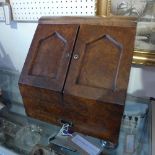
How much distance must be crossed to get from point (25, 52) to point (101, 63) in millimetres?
708

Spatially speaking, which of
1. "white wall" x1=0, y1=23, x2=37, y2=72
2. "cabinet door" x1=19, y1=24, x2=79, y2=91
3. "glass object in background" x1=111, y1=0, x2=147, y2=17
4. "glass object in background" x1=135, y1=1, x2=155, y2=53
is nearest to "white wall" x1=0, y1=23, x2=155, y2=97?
"white wall" x1=0, y1=23, x2=37, y2=72

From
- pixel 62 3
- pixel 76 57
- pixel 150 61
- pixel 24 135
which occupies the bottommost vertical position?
pixel 24 135

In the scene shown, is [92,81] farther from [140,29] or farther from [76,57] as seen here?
[140,29]

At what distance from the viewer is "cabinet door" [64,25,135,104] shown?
65 centimetres

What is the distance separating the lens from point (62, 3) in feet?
3.35

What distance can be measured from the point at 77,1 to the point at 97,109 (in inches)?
21.5

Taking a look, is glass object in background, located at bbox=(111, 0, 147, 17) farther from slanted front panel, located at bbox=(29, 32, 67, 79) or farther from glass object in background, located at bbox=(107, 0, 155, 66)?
slanted front panel, located at bbox=(29, 32, 67, 79)

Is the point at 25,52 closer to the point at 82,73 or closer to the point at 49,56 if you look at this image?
the point at 49,56

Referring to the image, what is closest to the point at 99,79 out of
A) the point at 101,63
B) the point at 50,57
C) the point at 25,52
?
the point at 101,63

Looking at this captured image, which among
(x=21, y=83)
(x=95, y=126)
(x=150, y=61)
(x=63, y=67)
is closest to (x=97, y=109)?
(x=95, y=126)

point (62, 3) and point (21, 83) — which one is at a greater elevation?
point (62, 3)

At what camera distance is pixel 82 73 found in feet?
2.29

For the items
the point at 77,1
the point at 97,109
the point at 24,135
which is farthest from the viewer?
the point at 77,1

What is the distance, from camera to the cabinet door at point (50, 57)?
0.73m
